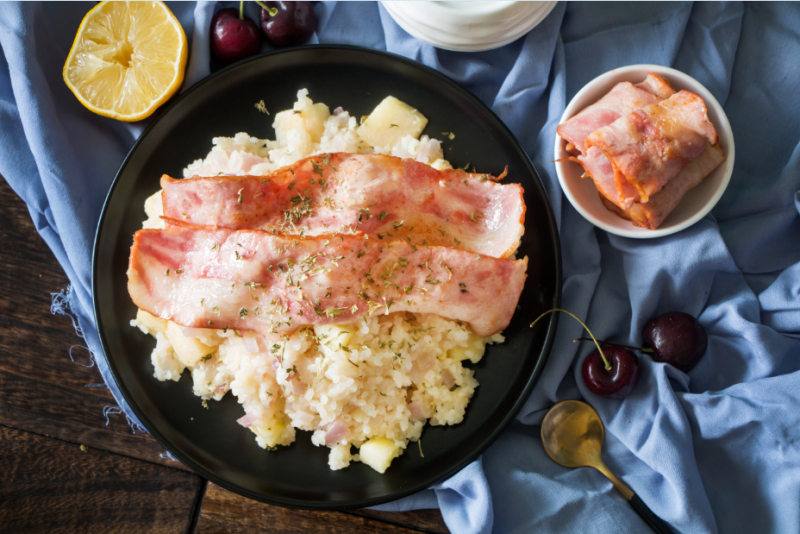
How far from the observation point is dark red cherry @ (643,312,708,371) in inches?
120

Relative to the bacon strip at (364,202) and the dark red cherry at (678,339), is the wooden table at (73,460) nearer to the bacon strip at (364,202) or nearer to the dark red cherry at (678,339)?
the bacon strip at (364,202)

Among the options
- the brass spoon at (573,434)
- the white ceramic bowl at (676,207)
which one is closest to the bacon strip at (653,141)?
the white ceramic bowl at (676,207)

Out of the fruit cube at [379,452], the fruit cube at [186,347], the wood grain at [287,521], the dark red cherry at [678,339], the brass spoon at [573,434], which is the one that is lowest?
the wood grain at [287,521]

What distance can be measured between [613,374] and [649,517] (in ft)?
2.76

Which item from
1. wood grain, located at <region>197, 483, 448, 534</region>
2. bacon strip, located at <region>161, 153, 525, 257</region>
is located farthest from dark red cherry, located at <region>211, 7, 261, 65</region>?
wood grain, located at <region>197, 483, 448, 534</region>

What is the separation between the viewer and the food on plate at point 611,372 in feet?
9.89

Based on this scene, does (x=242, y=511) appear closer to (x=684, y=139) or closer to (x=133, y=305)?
(x=133, y=305)

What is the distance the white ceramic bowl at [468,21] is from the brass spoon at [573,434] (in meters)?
2.12

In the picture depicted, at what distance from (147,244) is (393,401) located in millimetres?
1525

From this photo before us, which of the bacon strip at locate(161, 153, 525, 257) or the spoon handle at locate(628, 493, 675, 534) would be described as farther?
the spoon handle at locate(628, 493, 675, 534)

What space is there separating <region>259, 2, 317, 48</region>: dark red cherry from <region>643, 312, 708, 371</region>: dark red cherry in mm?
2702

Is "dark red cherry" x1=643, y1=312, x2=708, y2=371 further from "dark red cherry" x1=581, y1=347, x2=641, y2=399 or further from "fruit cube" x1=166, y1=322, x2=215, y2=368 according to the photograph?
"fruit cube" x1=166, y1=322, x2=215, y2=368

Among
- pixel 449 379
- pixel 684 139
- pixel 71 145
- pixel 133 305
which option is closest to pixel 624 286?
pixel 684 139

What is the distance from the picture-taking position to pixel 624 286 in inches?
129
